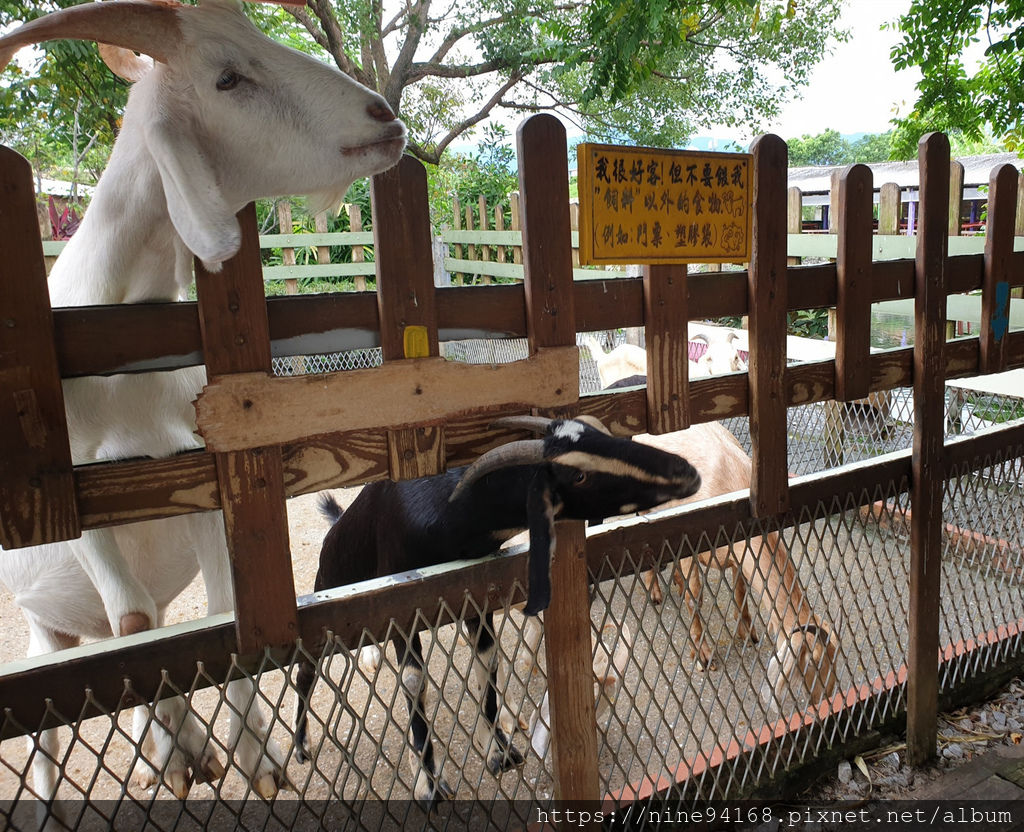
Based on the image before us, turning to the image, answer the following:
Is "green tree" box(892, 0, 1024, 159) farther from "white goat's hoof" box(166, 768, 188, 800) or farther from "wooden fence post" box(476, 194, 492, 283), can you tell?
"white goat's hoof" box(166, 768, 188, 800)

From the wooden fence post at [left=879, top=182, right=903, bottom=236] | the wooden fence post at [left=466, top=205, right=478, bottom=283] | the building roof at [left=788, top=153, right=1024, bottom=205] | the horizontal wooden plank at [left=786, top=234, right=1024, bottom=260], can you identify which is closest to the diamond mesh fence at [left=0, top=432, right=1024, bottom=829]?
the horizontal wooden plank at [left=786, top=234, right=1024, bottom=260]

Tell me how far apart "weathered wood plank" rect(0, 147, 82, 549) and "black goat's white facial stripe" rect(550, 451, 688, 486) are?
1075 mm

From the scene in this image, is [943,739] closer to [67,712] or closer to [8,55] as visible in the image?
[67,712]

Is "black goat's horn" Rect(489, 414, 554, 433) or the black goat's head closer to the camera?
the black goat's head

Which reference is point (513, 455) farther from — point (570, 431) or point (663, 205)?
point (663, 205)

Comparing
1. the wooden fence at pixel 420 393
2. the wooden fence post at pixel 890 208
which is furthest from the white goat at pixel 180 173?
the wooden fence post at pixel 890 208

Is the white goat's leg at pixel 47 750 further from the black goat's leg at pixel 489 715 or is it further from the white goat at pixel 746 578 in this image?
the white goat at pixel 746 578

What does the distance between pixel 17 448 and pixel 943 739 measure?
3389 millimetres

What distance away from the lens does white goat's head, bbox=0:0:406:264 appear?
1.59 meters

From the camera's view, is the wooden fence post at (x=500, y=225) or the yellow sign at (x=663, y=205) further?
the wooden fence post at (x=500, y=225)

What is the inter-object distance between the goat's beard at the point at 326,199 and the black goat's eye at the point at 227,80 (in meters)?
0.28

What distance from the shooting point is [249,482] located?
168cm

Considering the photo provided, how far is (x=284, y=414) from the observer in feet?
5.54

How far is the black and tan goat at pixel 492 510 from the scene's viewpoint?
1875 mm
